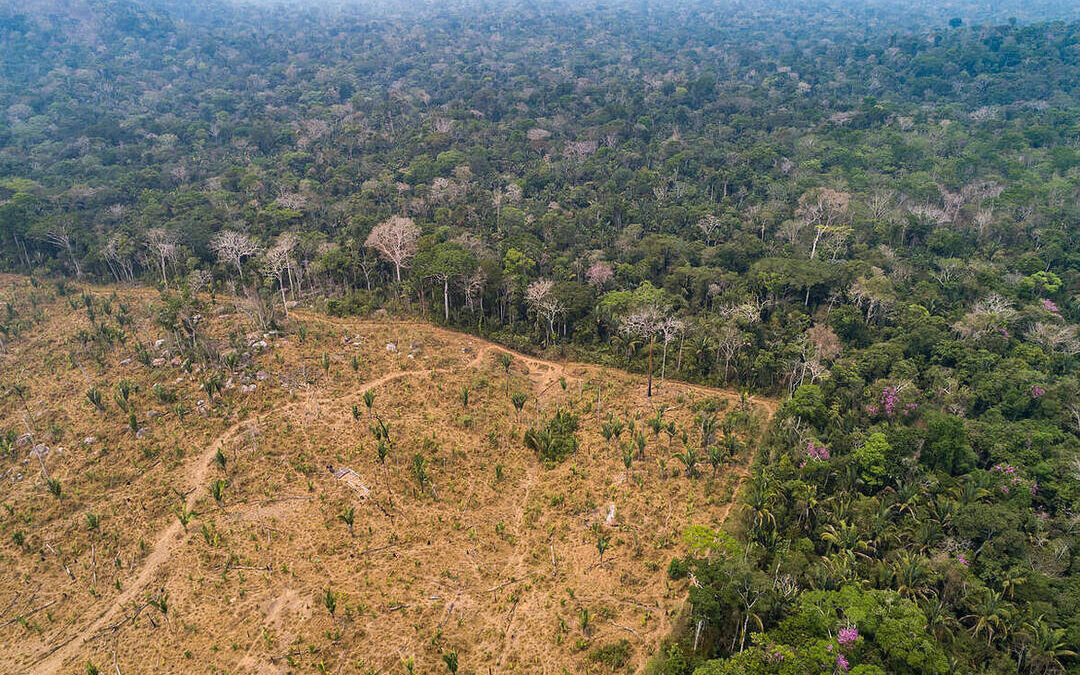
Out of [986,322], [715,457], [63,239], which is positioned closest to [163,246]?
[63,239]

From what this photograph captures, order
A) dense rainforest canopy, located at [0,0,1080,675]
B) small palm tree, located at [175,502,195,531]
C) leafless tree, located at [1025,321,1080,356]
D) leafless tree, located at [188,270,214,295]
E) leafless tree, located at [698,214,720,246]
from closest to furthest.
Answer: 1. dense rainforest canopy, located at [0,0,1080,675]
2. small palm tree, located at [175,502,195,531]
3. leafless tree, located at [1025,321,1080,356]
4. leafless tree, located at [188,270,214,295]
5. leafless tree, located at [698,214,720,246]

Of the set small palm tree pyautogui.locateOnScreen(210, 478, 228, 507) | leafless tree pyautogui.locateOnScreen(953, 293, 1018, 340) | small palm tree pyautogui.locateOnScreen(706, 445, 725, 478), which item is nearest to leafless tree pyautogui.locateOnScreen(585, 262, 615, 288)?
small palm tree pyautogui.locateOnScreen(706, 445, 725, 478)

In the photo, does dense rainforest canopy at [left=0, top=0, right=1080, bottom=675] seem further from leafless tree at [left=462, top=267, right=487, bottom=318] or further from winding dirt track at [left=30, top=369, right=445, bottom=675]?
winding dirt track at [left=30, top=369, right=445, bottom=675]

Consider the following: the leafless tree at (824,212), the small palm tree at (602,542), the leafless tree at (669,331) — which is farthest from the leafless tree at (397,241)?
the leafless tree at (824,212)

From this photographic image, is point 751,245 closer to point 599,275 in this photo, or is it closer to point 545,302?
point 599,275

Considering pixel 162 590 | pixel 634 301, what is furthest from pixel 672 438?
pixel 162 590

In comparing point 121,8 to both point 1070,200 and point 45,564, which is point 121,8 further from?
point 1070,200
